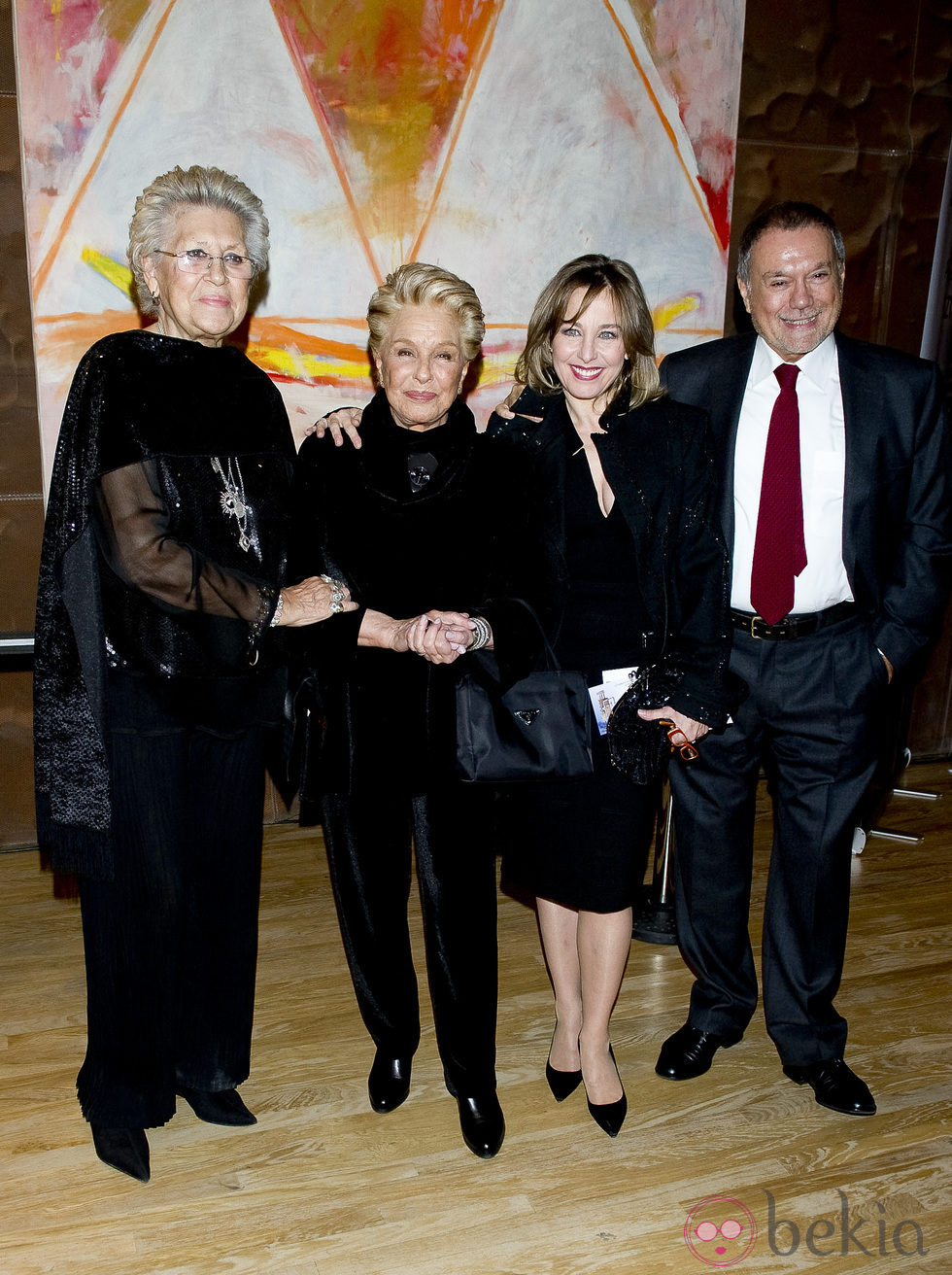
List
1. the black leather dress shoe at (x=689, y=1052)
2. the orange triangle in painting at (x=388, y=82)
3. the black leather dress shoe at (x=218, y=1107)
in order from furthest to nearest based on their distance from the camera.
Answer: the orange triangle in painting at (x=388, y=82)
the black leather dress shoe at (x=689, y=1052)
the black leather dress shoe at (x=218, y=1107)

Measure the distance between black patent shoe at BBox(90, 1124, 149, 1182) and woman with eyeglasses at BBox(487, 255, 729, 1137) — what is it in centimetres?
101

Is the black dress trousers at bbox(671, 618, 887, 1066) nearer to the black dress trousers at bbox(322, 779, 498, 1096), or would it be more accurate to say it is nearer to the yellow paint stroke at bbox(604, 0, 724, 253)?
the black dress trousers at bbox(322, 779, 498, 1096)

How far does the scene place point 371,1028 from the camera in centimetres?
257

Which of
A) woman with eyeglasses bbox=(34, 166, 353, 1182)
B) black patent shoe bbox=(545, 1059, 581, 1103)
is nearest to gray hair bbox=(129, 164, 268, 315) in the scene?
woman with eyeglasses bbox=(34, 166, 353, 1182)

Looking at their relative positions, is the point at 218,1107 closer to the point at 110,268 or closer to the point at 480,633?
the point at 480,633

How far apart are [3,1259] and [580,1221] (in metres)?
1.14

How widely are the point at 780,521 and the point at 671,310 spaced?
7.21 ft

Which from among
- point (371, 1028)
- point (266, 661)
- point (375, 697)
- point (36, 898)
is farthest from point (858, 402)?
point (36, 898)

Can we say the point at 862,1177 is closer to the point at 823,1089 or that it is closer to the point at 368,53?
the point at 823,1089

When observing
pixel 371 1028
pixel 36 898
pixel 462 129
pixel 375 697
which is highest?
pixel 462 129

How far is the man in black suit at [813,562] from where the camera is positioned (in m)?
2.49

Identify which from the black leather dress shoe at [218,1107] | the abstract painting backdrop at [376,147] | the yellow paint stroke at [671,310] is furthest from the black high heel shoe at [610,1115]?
the yellow paint stroke at [671,310]

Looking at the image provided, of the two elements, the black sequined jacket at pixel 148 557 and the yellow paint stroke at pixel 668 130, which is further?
the yellow paint stroke at pixel 668 130

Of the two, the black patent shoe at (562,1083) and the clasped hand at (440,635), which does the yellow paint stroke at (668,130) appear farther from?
the black patent shoe at (562,1083)
